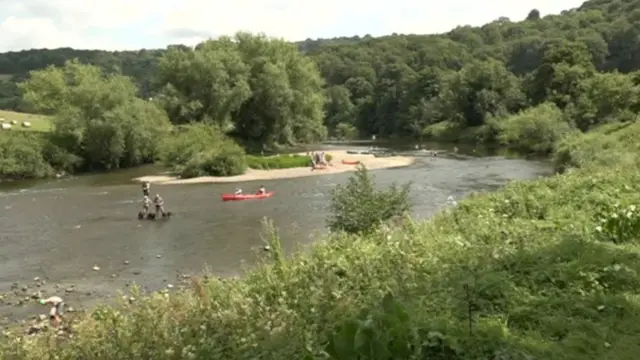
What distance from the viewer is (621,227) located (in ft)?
39.1

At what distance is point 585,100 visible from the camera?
76.3 m

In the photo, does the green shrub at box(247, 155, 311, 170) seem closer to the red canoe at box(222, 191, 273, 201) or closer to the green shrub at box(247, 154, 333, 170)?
the green shrub at box(247, 154, 333, 170)

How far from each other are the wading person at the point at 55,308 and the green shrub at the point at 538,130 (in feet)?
184

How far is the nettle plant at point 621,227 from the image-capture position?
11.7 m

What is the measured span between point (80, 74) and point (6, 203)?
99.5 feet

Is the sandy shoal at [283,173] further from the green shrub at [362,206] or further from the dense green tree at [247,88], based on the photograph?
the green shrub at [362,206]

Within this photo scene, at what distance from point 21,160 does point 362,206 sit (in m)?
43.9

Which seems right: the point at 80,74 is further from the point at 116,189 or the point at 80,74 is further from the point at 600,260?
the point at 600,260

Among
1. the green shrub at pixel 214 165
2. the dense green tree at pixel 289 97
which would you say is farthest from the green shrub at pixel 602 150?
the green shrub at pixel 214 165

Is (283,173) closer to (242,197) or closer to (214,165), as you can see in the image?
(214,165)

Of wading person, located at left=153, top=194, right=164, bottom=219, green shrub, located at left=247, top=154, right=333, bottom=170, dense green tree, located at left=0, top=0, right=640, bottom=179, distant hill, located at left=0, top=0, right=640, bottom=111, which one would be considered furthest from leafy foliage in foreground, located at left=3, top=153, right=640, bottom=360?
distant hill, located at left=0, top=0, right=640, bottom=111

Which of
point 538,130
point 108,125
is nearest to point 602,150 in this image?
point 538,130

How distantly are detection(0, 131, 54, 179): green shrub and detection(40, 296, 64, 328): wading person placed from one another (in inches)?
1561

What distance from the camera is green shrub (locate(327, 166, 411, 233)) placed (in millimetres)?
19047
